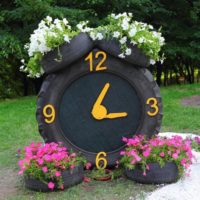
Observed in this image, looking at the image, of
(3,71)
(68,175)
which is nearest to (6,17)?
(3,71)

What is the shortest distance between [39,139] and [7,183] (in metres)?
2.29

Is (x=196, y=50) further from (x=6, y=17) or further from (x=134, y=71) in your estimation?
(x=134, y=71)

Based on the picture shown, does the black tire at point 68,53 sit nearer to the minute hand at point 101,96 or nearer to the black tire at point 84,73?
the black tire at point 84,73

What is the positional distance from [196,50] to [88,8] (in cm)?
403

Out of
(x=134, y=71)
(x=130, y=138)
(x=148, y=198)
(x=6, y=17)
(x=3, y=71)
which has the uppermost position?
(x=6, y=17)

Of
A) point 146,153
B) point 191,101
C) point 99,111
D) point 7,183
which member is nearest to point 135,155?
point 146,153

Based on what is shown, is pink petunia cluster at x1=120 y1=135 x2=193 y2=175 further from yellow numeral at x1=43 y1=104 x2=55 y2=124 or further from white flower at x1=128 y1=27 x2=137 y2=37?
white flower at x1=128 y1=27 x2=137 y2=37

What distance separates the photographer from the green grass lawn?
4.41 metres

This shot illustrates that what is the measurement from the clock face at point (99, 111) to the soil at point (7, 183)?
2.64ft

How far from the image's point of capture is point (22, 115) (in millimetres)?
9703

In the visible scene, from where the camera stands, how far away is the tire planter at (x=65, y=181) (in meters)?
4.47

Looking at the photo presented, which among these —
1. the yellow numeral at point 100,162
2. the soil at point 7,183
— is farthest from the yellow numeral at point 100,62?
the soil at point 7,183

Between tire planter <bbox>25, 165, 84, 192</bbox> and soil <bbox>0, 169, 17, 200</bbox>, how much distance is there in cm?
21

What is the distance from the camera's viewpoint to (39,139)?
722 centimetres
